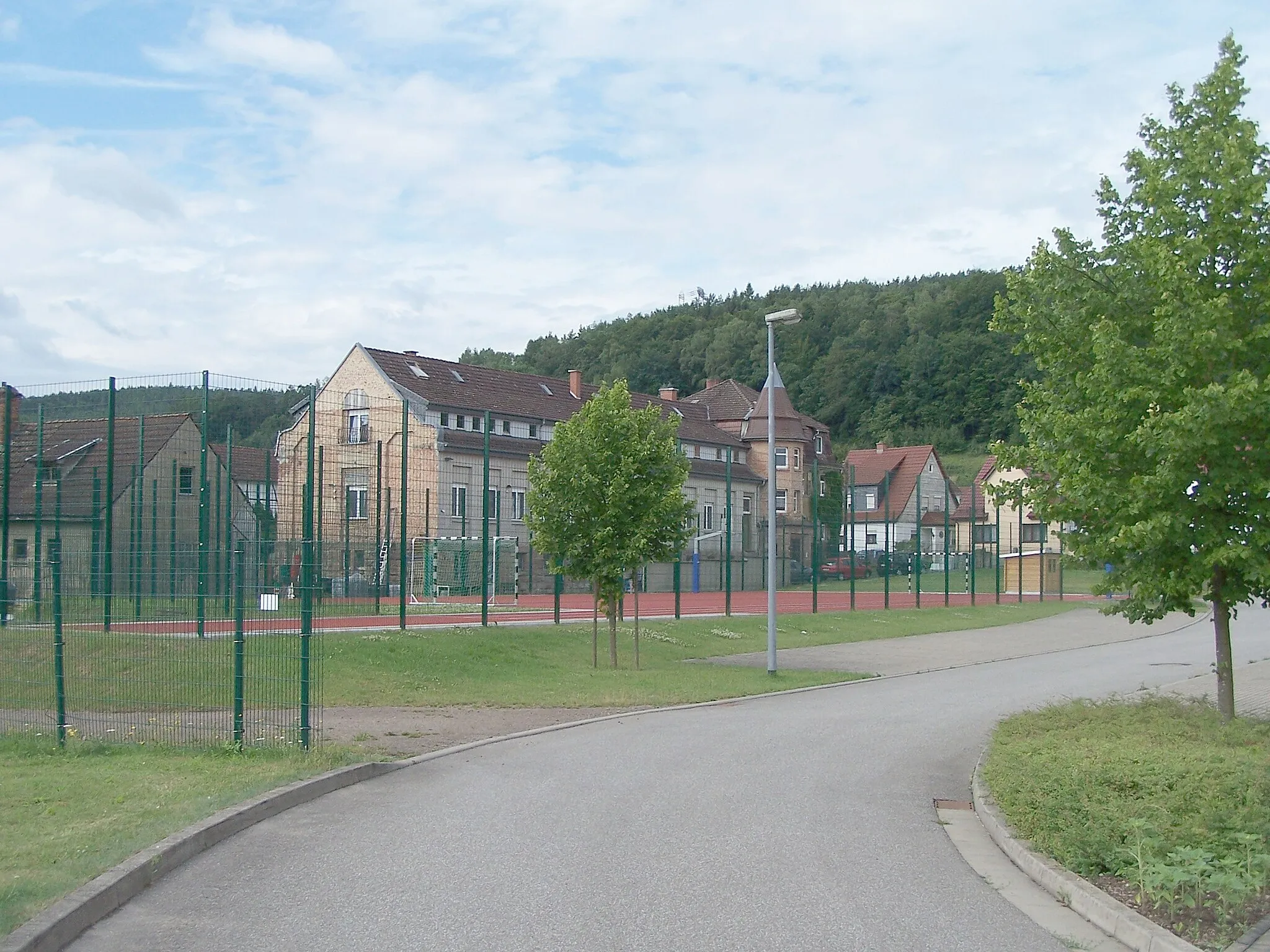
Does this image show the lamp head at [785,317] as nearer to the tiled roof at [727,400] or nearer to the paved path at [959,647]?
the paved path at [959,647]

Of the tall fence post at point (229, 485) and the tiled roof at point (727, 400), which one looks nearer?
the tall fence post at point (229, 485)

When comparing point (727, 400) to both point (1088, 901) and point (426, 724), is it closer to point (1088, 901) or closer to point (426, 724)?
point (426, 724)

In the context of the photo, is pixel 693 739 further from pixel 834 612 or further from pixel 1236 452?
pixel 834 612

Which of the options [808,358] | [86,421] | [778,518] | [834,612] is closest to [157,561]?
[86,421]

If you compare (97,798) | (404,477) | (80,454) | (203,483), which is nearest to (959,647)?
(404,477)

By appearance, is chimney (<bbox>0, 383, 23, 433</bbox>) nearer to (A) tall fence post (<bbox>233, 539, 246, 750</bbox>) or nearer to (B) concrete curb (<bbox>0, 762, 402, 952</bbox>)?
(A) tall fence post (<bbox>233, 539, 246, 750</bbox>)

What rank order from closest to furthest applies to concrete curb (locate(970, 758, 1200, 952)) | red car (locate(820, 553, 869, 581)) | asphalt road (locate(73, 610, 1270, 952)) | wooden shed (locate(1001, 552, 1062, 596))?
concrete curb (locate(970, 758, 1200, 952)), asphalt road (locate(73, 610, 1270, 952)), red car (locate(820, 553, 869, 581)), wooden shed (locate(1001, 552, 1062, 596))

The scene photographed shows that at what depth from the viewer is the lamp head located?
1942 centimetres

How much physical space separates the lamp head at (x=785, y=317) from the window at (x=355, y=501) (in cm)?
969

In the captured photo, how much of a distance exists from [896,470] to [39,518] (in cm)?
7062

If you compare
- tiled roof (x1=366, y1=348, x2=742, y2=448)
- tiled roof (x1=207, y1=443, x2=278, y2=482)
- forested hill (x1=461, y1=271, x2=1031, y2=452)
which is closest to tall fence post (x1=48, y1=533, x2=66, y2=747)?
tiled roof (x1=207, y1=443, x2=278, y2=482)

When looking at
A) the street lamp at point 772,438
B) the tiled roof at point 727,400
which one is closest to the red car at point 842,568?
the tiled roof at point 727,400

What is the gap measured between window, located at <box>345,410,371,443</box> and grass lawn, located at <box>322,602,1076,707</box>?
14.6ft

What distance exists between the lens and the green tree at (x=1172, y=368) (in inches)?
446
